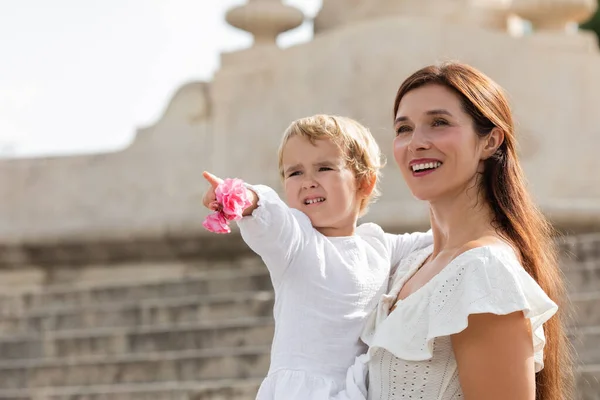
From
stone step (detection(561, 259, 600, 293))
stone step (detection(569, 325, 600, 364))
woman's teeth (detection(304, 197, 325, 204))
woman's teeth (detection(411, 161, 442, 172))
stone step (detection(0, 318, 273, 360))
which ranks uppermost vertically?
woman's teeth (detection(411, 161, 442, 172))

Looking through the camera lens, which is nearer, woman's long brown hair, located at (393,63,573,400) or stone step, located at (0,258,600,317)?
woman's long brown hair, located at (393,63,573,400)

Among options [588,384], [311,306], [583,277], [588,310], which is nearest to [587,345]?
[588,310]

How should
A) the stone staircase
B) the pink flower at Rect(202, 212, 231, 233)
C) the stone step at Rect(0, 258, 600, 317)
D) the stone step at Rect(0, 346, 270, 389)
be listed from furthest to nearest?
the stone step at Rect(0, 258, 600, 317) < the stone step at Rect(0, 346, 270, 389) < the stone staircase < the pink flower at Rect(202, 212, 231, 233)

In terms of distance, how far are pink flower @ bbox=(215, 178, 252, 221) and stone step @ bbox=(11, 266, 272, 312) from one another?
4.58 meters

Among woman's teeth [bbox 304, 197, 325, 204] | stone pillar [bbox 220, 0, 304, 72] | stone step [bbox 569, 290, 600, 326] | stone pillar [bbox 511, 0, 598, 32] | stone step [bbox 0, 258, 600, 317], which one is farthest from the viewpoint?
stone pillar [bbox 220, 0, 304, 72]

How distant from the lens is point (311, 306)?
305cm

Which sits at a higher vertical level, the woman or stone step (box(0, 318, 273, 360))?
the woman

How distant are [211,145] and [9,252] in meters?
1.76

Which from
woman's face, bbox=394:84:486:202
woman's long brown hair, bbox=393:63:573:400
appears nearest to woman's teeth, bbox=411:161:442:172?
woman's face, bbox=394:84:486:202

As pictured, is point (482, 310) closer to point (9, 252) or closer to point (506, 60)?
point (506, 60)

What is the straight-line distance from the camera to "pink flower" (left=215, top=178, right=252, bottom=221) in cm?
275

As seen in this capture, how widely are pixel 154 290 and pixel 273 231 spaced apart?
4958 millimetres

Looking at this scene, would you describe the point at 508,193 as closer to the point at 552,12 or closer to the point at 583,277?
the point at 583,277

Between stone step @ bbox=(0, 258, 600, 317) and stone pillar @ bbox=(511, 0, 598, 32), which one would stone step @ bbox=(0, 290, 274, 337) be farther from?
stone pillar @ bbox=(511, 0, 598, 32)
